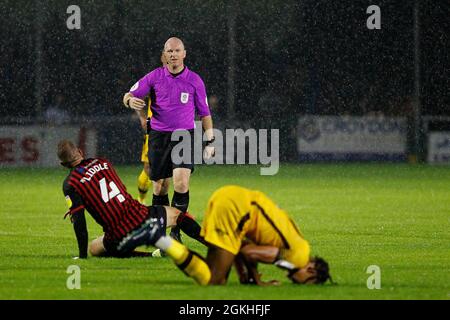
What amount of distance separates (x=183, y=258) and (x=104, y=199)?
1.85m

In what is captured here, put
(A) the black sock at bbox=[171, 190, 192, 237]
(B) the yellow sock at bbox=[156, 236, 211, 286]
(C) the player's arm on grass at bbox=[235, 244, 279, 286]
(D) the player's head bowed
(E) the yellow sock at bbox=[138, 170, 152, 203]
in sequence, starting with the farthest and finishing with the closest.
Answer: (E) the yellow sock at bbox=[138, 170, 152, 203] < (A) the black sock at bbox=[171, 190, 192, 237] < (D) the player's head bowed < (C) the player's arm on grass at bbox=[235, 244, 279, 286] < (B) the yellow sock at bbox=[156, 236, 211, 286]

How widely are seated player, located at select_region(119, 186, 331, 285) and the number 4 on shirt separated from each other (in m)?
1.61

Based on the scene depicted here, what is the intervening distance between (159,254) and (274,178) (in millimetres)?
13146

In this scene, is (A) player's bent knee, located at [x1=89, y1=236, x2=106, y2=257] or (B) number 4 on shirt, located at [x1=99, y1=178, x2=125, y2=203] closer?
(B) number 4 on shirt, located at [x1=99, y1=178, x2=125, y2=203]

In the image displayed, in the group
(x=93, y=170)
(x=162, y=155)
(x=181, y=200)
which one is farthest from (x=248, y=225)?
(x=162, y=155)

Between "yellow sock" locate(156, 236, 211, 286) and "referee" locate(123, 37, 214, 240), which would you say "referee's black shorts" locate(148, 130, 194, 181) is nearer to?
"referee" locate(123, 37, 214, 240)

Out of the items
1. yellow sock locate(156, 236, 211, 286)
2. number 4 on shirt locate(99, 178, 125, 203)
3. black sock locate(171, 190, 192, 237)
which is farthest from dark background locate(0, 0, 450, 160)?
yellow sock locate(156, 236, 211, 286)

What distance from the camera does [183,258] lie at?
9477 mm

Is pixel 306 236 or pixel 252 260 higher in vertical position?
pixel 252 260

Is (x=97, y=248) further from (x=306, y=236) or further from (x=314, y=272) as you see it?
(x=306, y=236)

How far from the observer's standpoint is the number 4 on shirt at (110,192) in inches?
437

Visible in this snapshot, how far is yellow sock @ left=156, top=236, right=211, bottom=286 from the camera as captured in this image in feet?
31.1

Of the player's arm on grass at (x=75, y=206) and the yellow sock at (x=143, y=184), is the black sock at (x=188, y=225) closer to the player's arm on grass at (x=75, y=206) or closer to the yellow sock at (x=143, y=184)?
the player's arm on grass at (x=75, y=206)
